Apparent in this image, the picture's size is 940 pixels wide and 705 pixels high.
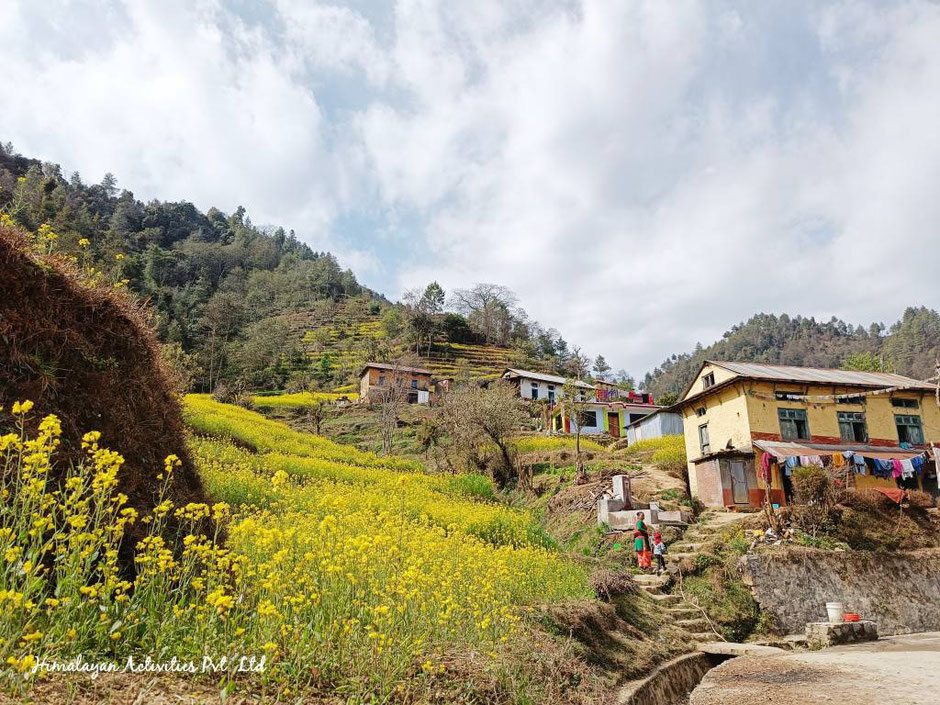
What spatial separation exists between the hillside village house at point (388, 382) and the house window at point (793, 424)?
33762 millimetres

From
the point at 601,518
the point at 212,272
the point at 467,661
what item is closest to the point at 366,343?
the point at 212,272

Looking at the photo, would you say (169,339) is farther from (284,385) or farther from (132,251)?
(132,251)

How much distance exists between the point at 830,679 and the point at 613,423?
40.7m

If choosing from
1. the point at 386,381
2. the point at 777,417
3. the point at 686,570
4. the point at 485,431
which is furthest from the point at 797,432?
the point at 386,381

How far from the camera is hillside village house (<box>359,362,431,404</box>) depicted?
174 feet

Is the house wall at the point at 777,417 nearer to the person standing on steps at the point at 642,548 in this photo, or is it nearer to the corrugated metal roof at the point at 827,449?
the corrugated metal roof at the point at 827,449

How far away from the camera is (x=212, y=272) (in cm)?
9312

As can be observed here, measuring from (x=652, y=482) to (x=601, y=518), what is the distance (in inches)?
263

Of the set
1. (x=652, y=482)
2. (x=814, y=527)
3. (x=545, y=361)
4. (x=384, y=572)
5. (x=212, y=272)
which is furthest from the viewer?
(x=212, y=272)

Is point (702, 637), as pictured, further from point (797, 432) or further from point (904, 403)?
point (904, 403)

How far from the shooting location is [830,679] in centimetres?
888

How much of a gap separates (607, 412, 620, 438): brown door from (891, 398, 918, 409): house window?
24.4 meters

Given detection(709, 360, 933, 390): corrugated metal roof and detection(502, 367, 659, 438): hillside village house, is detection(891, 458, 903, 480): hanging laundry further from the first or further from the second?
detection(502, 367, 659, 438): hillside village house

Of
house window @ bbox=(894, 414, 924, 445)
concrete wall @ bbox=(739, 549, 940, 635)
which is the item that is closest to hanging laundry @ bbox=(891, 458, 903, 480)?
house window @ bbox=(894, 414, 924, 445)
